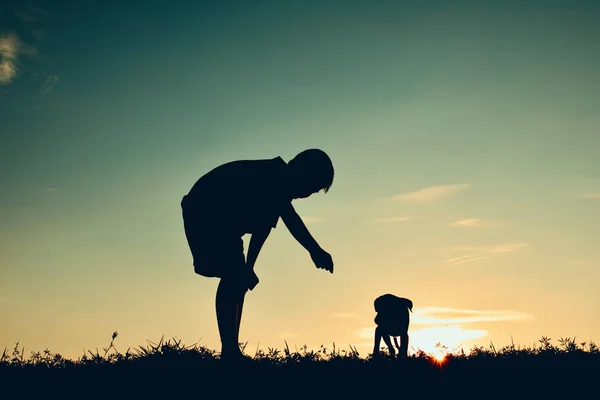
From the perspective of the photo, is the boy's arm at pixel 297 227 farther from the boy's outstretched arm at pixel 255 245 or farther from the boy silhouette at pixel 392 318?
the boy silhouette at pixel 392 318

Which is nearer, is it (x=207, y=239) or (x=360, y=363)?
(x=360, y=363)

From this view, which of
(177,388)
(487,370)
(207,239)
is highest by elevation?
(207,239)

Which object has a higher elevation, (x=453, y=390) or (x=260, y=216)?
(x=260, y=216)

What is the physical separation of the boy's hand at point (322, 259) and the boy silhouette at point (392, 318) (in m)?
4.51

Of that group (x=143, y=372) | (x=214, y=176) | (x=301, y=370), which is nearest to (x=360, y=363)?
(x=301, y=370)

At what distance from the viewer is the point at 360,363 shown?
595 cm

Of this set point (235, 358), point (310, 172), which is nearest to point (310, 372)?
point (235, 358)

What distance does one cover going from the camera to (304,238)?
6.43 meters

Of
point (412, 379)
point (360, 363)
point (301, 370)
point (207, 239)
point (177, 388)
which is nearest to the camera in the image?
point (177, 388)

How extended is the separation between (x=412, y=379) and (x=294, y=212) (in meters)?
2.42

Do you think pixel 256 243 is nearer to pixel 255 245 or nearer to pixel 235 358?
pixel 255 245

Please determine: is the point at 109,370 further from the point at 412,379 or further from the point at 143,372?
the point at 412,379

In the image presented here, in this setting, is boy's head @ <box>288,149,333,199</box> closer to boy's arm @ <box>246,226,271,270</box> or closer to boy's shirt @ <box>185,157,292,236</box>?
boy's shirt @ <box>185,157,292,236</box>

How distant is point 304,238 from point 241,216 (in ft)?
2.59
